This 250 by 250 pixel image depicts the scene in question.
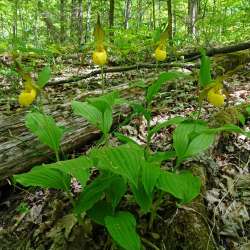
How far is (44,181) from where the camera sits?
1.69m

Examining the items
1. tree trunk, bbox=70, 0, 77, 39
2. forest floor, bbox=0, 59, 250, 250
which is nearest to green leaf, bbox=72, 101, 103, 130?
forest floor, bbox=0, 59, 250, 250

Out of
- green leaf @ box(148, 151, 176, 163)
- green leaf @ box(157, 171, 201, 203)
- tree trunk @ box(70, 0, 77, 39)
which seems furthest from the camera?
tree trunk @ box(70, 0, 77, 39)

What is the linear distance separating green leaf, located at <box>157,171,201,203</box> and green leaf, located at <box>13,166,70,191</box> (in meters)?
0.51

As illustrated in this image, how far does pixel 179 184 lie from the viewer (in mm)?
1506

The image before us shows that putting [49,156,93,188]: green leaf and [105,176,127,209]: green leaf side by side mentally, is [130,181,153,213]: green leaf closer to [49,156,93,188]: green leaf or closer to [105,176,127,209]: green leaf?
[105,176,127,209]: green leaf

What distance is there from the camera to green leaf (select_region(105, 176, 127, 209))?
5.65 ft

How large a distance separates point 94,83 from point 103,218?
9.92 ft

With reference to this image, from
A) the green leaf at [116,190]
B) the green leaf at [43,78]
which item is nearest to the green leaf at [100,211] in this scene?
the green leaf at [116,190]

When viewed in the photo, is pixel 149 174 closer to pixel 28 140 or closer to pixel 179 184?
pixel 179 184

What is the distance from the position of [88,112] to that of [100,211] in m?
0.58

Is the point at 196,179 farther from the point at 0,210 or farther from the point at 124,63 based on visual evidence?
the point at 124,63

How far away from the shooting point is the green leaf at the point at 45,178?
1577mm

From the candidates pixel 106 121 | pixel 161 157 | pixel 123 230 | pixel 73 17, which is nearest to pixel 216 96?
pixel 161 157

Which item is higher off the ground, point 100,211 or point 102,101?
point 102,101
